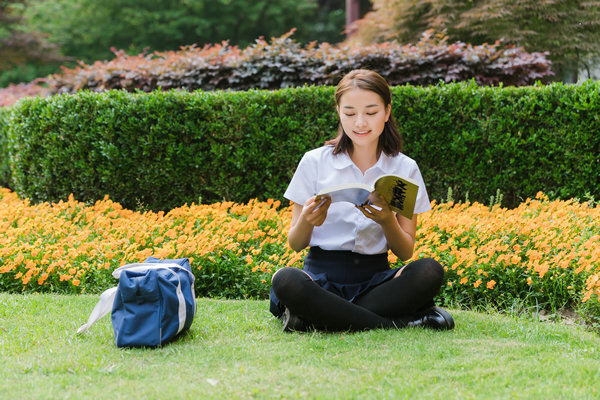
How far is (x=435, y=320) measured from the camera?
9.52 feet

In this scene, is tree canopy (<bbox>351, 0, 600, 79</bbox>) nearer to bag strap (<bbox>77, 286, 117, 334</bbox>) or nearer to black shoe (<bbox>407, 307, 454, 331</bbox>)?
black shoe (<bbox>407, 307, 454, 331</bbox>)

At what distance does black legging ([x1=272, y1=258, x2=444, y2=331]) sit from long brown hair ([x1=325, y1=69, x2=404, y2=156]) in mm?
648

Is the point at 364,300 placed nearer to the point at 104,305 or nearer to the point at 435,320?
the point at 435,320

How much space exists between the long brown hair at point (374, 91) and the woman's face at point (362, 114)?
3cm

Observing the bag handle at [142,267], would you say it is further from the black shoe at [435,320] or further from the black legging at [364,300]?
the black shoe at [435,320]

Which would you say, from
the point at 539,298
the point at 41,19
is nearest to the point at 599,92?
the point at 539,298

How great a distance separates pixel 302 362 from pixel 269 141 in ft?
11.5

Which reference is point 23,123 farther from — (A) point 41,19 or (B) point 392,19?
(A) point 41,19

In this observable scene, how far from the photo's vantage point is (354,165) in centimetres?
309

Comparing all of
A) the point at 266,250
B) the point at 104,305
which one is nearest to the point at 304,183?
the point at 104,305

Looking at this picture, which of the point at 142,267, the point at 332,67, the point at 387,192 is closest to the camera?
the point at 387,192

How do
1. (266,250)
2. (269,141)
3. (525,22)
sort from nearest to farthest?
1. (266,250)
2. (269,141)
3. (525,22)

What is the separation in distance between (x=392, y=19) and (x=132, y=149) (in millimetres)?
5333

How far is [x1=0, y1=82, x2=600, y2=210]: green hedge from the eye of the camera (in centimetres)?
529
